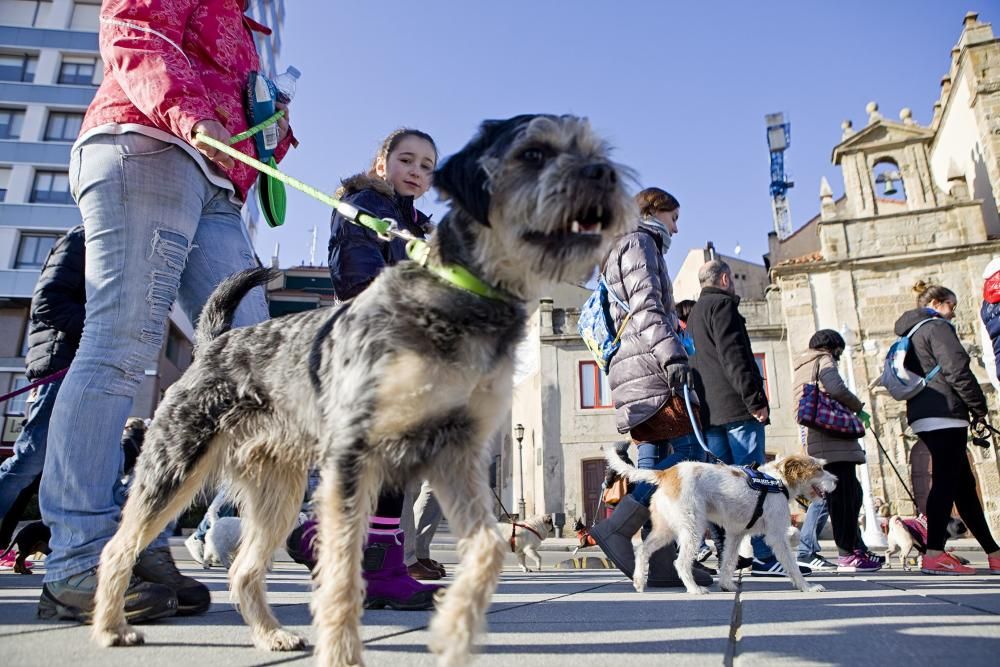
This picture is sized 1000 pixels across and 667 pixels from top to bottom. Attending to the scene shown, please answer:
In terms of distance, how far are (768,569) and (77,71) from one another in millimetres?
41262

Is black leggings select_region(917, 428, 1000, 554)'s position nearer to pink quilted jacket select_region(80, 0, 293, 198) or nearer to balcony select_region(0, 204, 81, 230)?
pink quilted jacket select_region(80, 0, 293, 198)

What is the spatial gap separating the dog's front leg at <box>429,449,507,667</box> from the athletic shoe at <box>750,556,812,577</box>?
17.3ft

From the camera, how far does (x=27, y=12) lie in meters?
34.8

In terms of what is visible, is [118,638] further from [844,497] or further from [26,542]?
[844,497]

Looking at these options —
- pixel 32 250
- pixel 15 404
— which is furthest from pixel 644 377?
pixel 32 250

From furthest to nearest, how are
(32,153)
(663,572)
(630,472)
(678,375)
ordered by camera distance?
(32,153) → (630,472) → (663,572) → (678,375)

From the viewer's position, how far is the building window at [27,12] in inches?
1366

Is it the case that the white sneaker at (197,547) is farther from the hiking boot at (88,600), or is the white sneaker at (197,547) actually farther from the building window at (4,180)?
the building window at (4,180)

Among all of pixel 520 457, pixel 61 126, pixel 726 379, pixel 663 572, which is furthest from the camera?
pixel 61 126

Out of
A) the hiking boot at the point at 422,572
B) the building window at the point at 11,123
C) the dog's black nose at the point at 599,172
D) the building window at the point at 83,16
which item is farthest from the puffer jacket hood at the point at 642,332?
the building window at the point at 83,16

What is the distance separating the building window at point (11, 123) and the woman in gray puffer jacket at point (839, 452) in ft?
130

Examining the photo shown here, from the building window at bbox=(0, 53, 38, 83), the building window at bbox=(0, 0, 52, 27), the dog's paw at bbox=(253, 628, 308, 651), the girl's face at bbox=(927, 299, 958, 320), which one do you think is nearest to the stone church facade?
the girl's face at bbox=(927, 299, 958, 320)

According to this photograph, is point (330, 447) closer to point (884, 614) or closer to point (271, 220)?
point (271, 220)

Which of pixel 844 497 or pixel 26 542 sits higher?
pixel 844 497
